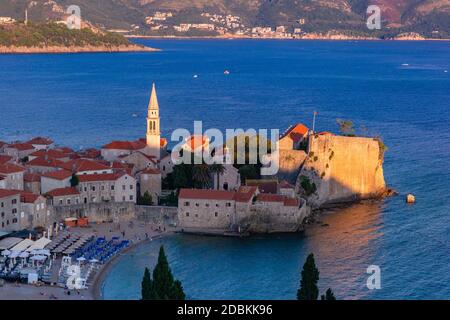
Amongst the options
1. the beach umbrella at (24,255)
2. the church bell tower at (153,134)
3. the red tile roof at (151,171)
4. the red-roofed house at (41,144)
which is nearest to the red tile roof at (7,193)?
the beach umbrella at (24,255)

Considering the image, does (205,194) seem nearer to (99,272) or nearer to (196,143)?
(196,143)

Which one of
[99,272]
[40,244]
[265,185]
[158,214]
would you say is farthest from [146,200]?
[99,272]

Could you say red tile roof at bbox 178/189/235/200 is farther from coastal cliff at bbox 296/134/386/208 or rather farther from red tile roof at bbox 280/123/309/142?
red tile roof at bbox 280/123/309/142

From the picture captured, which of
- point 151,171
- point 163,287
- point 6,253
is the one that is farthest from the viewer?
point 151,171

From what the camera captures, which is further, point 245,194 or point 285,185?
point 285,185
